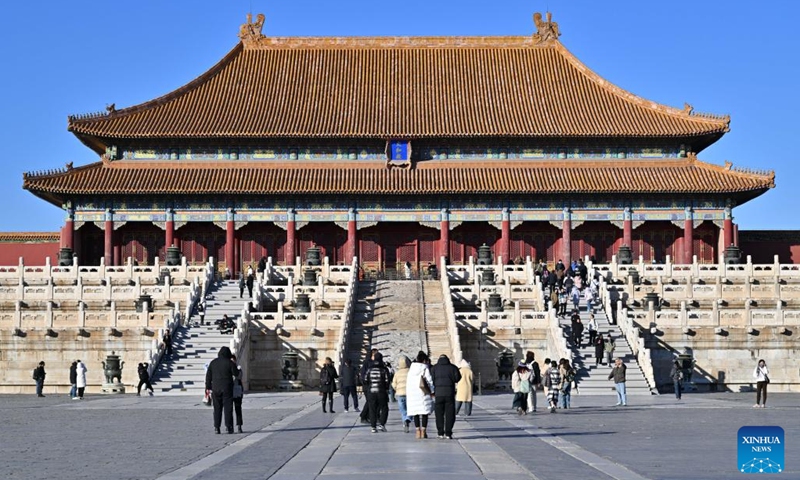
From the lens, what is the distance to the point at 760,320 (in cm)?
4319

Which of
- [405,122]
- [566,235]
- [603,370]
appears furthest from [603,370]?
[405,122]

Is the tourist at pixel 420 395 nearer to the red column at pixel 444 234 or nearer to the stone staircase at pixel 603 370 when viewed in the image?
the stone staircase at pixel 603 370

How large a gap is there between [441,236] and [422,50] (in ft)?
48.8

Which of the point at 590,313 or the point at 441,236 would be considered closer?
the point at 590,313

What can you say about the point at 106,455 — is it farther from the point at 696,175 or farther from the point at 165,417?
the point at 696,175

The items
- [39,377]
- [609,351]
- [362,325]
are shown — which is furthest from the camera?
[362,325]

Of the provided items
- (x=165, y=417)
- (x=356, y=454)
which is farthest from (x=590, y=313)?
(x=356, y=454)

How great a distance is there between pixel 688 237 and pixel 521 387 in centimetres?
3825

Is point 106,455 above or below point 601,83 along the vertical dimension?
below

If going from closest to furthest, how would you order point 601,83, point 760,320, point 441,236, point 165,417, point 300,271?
point 165,417, point 760,320, point 300,271, point 441,236, point 601,83

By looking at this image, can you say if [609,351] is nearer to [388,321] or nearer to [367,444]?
[388,321]

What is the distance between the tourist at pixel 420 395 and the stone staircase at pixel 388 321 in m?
18.4

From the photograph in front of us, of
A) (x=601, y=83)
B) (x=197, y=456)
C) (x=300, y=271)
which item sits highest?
(x=601, y=83)

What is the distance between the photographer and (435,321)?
45250mm
